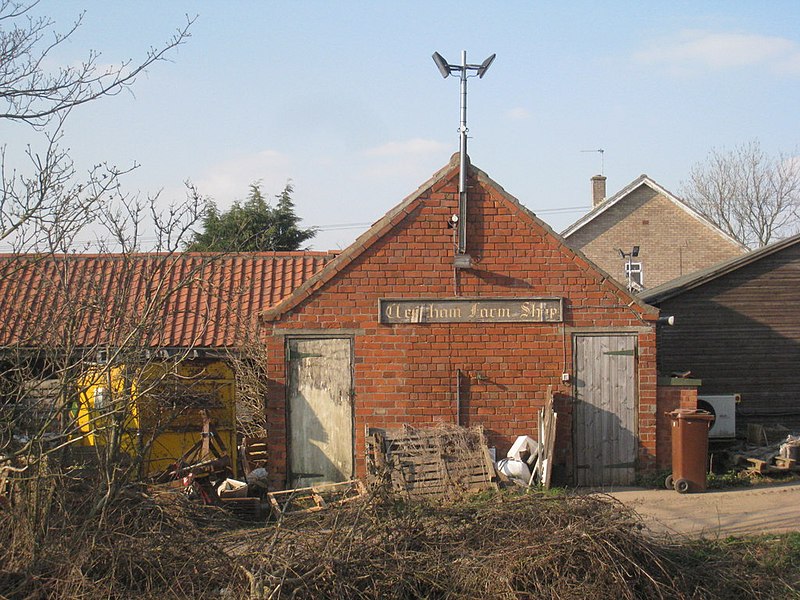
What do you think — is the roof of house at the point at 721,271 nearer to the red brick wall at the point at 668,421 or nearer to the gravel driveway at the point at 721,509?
the red brick wall at the point at 668,421

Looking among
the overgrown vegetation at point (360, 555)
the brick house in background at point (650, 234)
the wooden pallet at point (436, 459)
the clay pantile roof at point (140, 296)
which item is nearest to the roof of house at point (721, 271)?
the wooden pallet at point (436, 459)

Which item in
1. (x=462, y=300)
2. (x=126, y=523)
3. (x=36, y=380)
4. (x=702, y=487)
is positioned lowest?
(x=702, y=487)

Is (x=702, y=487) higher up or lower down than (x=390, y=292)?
lower down

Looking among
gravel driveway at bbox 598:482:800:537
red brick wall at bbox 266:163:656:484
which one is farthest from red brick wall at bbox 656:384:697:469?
gravel driveway at bbox 598:482:800:537

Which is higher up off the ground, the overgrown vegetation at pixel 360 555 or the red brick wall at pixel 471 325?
the red brick wall at pixel 471 325

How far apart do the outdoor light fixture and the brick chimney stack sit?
99.5 feet

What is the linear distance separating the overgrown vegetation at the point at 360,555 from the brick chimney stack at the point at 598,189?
3629 cm

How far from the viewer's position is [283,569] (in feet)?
23.4

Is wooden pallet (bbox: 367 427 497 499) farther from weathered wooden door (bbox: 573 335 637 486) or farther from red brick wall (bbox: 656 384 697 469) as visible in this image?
red brick wall (bbox: 656 384 697 469)

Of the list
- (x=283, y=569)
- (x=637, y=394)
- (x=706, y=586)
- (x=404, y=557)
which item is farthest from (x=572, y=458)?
(x=283, y=569)

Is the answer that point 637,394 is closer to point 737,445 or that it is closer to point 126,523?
point 737,445

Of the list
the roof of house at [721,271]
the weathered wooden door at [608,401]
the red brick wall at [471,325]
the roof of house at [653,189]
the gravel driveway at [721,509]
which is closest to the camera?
the gravel driveway at [721,509]

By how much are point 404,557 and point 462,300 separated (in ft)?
22.8

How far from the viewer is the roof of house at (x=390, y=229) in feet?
45.1
